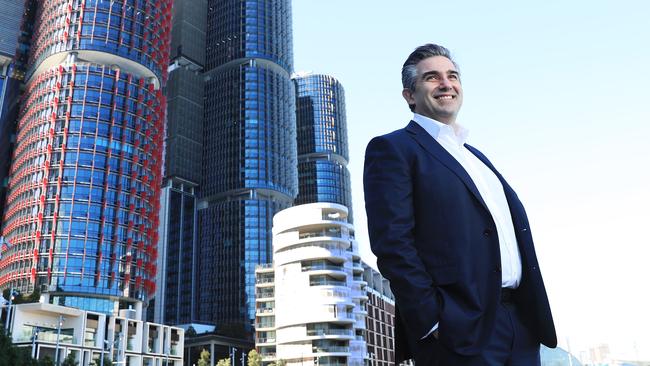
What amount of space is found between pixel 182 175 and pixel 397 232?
139907 millimetres

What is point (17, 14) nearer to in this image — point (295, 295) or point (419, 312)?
point (295, 295)

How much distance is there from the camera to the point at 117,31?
100m

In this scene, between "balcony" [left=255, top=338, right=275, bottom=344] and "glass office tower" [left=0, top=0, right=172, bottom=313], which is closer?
"balcony" [left=255, top=338, right=275, bottom=344]

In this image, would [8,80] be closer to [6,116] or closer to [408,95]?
[6,116]

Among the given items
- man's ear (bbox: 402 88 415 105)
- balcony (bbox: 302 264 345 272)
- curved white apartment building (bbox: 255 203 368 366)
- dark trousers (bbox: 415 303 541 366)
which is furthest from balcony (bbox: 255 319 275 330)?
dark trousers (bbox: 415 303 541 366)

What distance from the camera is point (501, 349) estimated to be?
3.60 metres

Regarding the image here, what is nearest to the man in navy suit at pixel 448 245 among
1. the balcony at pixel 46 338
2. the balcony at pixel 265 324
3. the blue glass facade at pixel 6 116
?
the balcony at pixel 46 338

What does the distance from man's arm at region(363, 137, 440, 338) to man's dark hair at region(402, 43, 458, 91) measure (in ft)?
1.84

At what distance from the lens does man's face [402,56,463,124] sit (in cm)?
442

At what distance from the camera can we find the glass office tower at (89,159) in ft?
282

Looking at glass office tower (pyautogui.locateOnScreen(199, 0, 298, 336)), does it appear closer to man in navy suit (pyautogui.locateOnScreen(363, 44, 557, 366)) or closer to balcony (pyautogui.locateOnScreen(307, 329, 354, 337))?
balcony (pyautogui.locateOnScreen(307, 329, 354, 337))

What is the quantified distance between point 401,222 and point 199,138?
144961 millimetres

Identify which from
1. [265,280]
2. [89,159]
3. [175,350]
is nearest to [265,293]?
[265,280]

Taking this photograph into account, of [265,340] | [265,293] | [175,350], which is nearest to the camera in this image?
[175,350]
